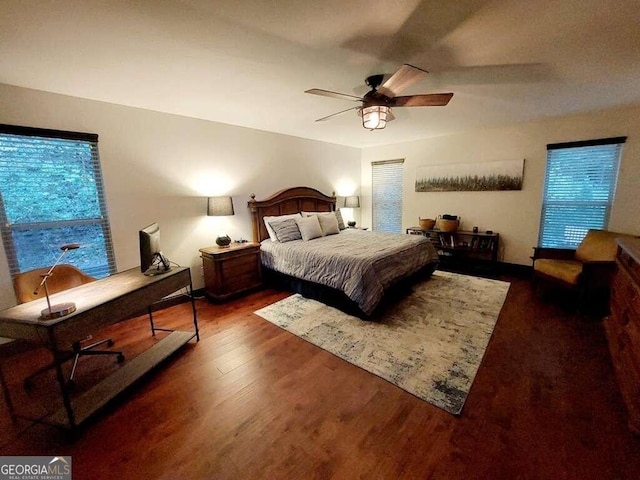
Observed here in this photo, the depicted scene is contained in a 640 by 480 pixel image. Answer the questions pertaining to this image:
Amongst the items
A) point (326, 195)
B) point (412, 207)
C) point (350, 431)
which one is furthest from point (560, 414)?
point (326, 195)

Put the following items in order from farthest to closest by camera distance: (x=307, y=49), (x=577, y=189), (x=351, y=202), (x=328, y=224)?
(x=351, y=202) < (x=328, y=224) < (x=577, y=189) < (x=307, y=49)

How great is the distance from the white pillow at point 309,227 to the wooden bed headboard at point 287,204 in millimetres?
503

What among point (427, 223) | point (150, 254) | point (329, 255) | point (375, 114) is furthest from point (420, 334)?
point (427, 223)

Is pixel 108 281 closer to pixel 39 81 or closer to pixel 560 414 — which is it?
pixel 39 81

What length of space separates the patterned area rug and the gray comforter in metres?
0.35

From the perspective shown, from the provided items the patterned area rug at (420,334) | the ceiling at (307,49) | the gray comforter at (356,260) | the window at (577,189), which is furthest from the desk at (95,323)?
the window at (577,189)

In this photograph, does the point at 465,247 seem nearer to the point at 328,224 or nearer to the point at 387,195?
the point at 387,195

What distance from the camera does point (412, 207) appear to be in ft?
17.5

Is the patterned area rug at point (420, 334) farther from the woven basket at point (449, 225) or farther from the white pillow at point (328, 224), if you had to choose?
the white pillow at point (328, 224)

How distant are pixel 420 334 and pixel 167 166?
3.53 metres

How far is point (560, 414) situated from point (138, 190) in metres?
4.27

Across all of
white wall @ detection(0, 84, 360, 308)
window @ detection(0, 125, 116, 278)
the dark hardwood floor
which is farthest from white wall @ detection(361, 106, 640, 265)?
window @ detection(0, 125, 116, 278)

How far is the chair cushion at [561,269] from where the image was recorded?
2.92m

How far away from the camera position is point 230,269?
3430 mm
